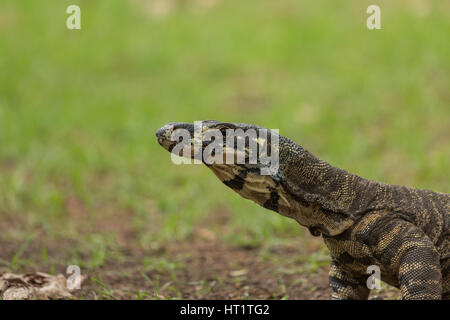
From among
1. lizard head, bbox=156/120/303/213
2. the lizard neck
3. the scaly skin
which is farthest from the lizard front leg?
lizard head, bbox=156/120/303/213

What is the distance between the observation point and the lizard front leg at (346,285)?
391 cm

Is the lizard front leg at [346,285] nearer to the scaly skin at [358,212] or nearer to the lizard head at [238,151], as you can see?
the scaly skin at [358,212]

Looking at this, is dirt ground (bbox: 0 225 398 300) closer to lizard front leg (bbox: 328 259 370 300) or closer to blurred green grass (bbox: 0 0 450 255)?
blurred green grass (bbox: 0 0 450 255)

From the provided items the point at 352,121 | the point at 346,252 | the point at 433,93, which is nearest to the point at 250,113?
the point at 352,121

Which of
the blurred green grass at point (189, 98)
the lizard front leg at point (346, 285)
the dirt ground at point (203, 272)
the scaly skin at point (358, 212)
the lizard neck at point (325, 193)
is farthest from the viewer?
the blurred green grass at point (189, 98)

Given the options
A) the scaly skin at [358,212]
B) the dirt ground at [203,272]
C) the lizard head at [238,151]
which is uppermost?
the lizard head at [238,151]

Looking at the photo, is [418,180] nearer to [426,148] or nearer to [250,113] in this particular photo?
[426,148]

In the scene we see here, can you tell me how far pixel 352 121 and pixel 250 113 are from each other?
1.74 meters

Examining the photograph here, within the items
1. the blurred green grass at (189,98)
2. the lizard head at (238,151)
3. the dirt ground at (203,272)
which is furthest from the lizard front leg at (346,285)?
the blurred green grass at (189,98)

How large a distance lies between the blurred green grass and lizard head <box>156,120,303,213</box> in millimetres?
3034

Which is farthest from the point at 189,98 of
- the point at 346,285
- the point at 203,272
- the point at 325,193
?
the point at 325,193

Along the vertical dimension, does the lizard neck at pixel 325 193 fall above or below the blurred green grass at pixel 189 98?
below

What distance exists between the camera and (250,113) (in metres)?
10.7

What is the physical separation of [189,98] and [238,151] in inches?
308
